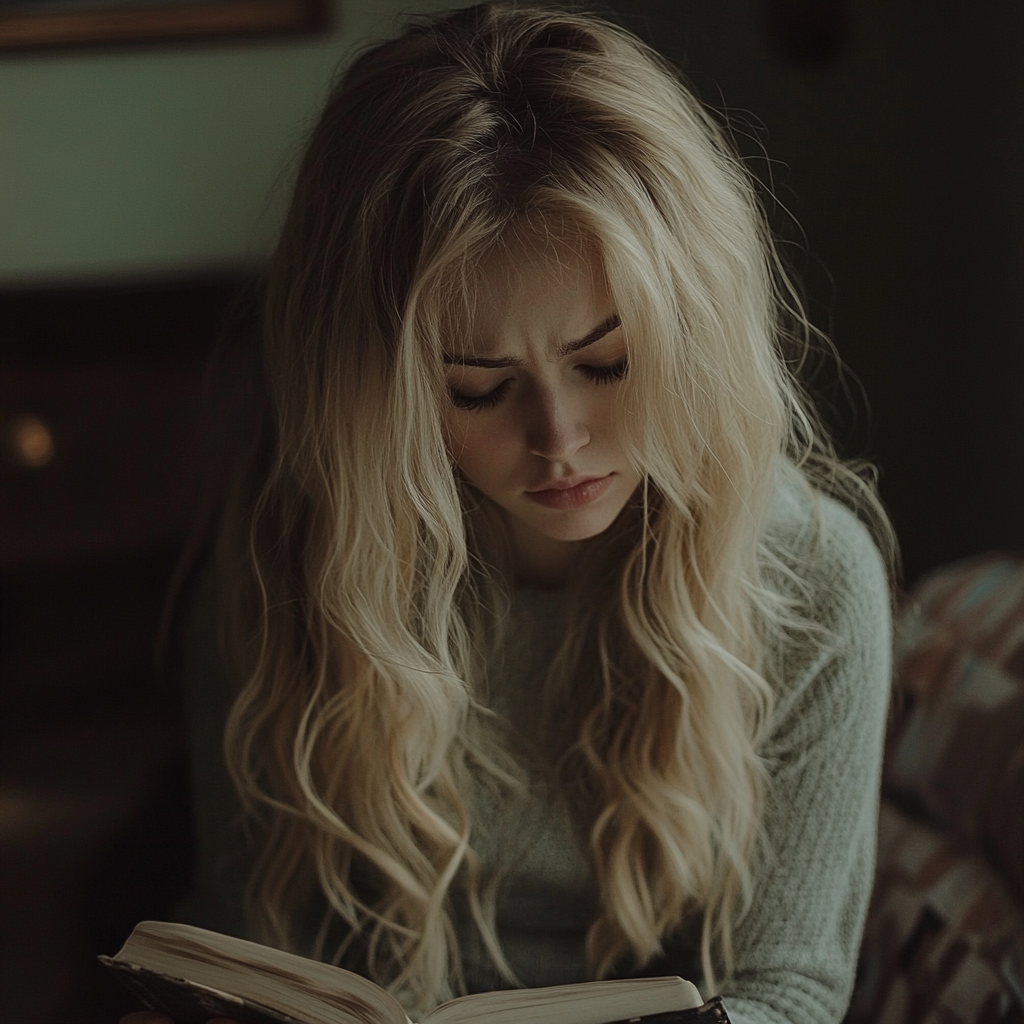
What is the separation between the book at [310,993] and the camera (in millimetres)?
658

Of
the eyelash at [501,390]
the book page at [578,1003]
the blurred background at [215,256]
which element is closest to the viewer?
the book page at [578,1003]

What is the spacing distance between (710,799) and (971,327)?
1.04 meters

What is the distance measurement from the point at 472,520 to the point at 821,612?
0.29 m

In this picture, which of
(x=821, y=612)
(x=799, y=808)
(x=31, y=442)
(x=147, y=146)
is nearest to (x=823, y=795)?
(x=799, y=808)

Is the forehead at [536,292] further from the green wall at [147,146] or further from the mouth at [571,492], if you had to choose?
the green wall at [147,146]

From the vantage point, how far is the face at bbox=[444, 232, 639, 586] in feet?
2.30

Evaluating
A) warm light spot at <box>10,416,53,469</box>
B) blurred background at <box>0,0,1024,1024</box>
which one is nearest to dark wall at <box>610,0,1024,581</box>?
blurred background at <box>0,0,1024,1024</box>

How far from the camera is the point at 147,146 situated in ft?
5.14

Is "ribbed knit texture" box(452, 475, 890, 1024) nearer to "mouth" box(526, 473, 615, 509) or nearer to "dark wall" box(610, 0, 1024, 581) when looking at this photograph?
"mouth" box(526, 473, 615, 509)

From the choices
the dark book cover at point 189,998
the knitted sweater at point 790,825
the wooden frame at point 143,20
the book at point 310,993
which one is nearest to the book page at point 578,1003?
the book at point 310,993

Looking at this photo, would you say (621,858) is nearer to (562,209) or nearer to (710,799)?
(710,799)

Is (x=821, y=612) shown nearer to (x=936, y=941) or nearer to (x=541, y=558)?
(x=541, y=558)

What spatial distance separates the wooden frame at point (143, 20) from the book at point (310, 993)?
126cm

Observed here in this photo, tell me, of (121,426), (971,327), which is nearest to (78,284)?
(121,426)
